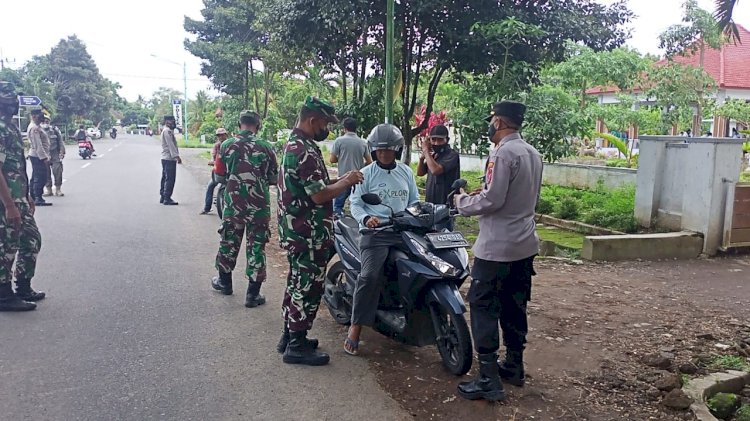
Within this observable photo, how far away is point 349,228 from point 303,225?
854mm

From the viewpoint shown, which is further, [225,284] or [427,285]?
[225,284]

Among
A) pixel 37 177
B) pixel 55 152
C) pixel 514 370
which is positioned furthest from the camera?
pixel 55 152

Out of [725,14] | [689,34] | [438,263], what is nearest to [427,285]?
[438,263]

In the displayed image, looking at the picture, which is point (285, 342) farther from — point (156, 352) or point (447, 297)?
point (447, 297)

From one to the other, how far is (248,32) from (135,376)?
18687mm

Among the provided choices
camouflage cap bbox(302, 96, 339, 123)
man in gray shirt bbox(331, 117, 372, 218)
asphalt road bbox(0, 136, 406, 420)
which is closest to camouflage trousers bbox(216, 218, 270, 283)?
asphalt road bbox(0, 136, 406, 420)

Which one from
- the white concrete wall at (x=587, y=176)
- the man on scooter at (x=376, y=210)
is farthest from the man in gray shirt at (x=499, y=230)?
the white concrete wall at (x=587, y=176)

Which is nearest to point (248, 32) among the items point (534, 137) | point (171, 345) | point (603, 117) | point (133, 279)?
point (603, 117)

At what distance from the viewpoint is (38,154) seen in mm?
11570

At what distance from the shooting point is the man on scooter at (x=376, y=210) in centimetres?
447

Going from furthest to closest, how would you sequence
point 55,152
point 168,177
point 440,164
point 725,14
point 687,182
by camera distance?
point 55,152 < point 168,177 < point 687,182 < point 440,164 < point 725,14

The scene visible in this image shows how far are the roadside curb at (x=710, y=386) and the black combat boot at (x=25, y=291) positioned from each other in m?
5.37

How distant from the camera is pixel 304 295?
4.43 m

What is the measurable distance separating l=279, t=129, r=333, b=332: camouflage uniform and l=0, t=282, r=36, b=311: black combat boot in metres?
2.55
